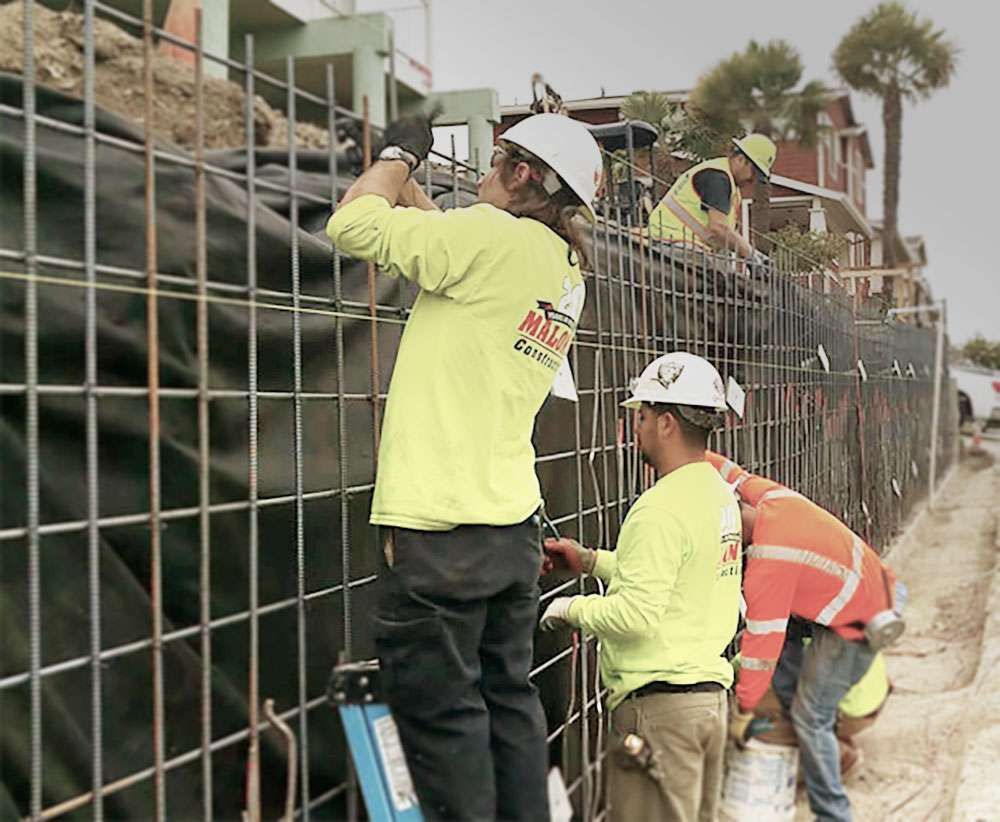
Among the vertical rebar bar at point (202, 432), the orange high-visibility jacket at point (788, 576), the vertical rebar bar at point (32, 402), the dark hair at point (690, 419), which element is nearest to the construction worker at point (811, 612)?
the orange high-visibility jacket at point (788, 576)

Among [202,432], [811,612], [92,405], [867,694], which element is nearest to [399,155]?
[202,432]

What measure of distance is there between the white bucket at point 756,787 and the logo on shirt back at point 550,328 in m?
2.22

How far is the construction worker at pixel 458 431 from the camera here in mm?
2432

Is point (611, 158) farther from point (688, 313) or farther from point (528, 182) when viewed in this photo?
point (528, 182)

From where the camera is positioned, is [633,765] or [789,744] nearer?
[633,765]

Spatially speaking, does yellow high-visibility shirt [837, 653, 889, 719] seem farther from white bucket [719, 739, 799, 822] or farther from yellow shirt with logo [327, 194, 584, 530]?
yellow shirt with logo [327, 194, 584, 530]

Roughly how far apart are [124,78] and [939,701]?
6.60m

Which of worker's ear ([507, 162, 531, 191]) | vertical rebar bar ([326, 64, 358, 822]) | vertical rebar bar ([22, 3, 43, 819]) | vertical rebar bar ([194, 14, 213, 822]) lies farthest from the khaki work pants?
vertical rebar bar ([22, 3, 43, 819])

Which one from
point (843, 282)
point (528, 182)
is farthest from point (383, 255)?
point (843, 282)

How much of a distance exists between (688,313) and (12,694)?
3630 millimetres

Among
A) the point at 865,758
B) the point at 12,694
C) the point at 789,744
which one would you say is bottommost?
the point at 865,758

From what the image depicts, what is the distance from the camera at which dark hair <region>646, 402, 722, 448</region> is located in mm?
3520

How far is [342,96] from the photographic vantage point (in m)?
2.73

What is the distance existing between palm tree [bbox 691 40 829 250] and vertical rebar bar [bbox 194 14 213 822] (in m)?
2.12
